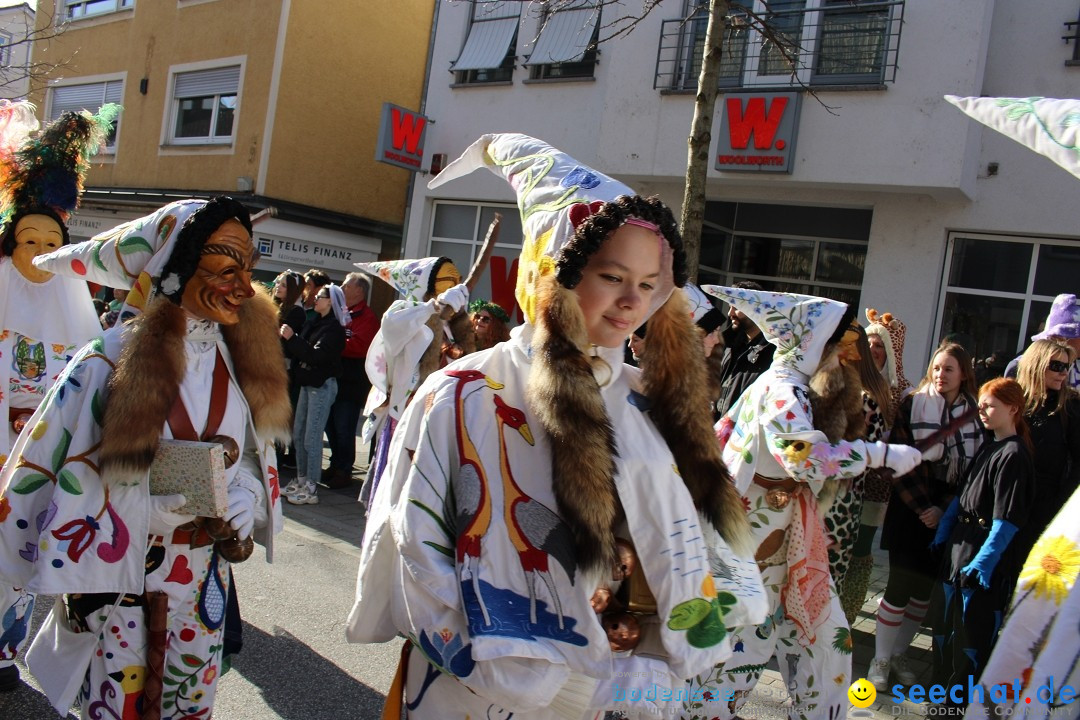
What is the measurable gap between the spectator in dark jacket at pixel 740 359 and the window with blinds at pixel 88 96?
16.2 metres

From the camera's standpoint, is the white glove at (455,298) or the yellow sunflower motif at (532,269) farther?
the white glove at (455,298)

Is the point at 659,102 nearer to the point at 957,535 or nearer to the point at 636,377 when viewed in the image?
the point at 957,535

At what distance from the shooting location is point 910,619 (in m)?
4.90

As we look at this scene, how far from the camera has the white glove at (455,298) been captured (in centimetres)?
623

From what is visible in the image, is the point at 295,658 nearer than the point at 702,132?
Yes

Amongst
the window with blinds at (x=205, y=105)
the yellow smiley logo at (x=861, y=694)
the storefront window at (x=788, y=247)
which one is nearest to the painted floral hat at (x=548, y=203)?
the yellow smiley logo at (x=861, y=694)

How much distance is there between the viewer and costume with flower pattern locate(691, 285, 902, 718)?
3621 millimetres

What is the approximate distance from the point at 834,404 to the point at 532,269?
2.19 metres

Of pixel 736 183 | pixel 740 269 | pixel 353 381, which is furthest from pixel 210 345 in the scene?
pixel 740 269

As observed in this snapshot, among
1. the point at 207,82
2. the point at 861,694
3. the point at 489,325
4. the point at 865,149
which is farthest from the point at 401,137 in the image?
the point at 861,694

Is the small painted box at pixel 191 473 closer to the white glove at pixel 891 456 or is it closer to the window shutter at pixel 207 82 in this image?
the white glove at pixel 891 456

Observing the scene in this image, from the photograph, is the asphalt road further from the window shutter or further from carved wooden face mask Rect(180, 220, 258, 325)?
the window shutter

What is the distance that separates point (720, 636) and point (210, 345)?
74.7 inches

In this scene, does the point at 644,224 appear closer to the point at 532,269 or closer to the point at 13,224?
the point at 532,269
